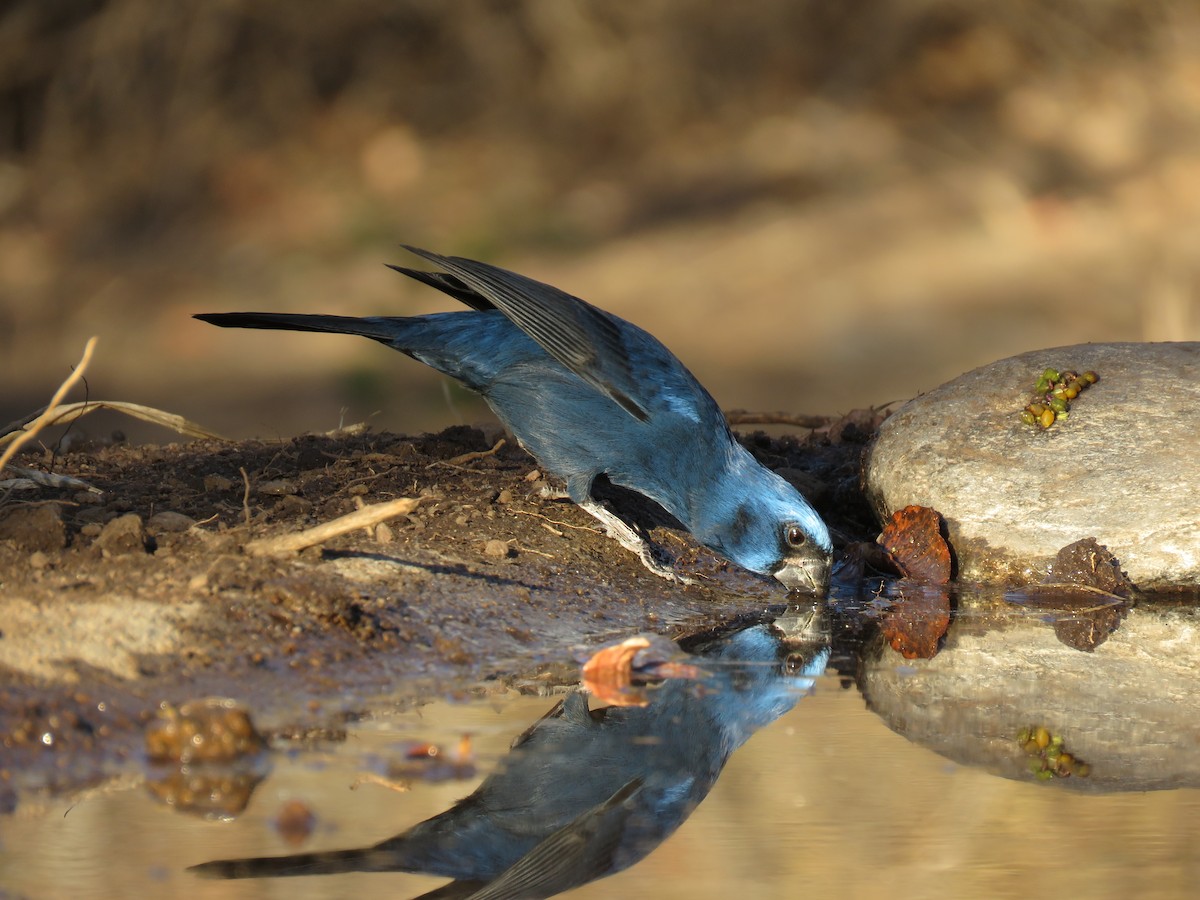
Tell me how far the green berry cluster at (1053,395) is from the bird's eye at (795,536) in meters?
1.17

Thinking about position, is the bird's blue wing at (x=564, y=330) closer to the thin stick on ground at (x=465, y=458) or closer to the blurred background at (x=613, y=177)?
the thin stick on ground at (x=465, y=458)

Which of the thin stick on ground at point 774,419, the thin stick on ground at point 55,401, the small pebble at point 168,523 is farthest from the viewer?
the thin stick on ground at point 774,419

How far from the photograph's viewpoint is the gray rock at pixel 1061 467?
5.39m

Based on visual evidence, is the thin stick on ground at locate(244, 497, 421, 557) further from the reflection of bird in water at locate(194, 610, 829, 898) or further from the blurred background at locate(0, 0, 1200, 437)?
the blurred background at locate(0, 0, 1200, 437)

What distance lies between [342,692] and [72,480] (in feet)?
5.42

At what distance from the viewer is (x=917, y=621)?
498 cm

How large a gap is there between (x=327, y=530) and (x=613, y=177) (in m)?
9.88

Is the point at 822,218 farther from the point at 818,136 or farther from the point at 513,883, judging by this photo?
the point at 513,883

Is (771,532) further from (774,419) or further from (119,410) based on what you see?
(119,410)

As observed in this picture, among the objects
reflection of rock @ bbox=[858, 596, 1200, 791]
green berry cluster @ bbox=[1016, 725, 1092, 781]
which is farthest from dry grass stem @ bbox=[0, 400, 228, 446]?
green berry cluster @ bbox=[1016, 725, 1092, 781]

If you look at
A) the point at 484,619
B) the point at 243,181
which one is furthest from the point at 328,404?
the point at 484,619

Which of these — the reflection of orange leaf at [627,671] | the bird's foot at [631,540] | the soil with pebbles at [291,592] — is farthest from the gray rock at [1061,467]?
the reflection of orange leaf at [627,671]

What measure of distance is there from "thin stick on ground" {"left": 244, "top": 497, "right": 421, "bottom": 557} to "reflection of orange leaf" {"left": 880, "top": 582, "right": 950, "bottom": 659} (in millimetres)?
1495

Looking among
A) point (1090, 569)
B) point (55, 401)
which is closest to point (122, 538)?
point (55, 401)
